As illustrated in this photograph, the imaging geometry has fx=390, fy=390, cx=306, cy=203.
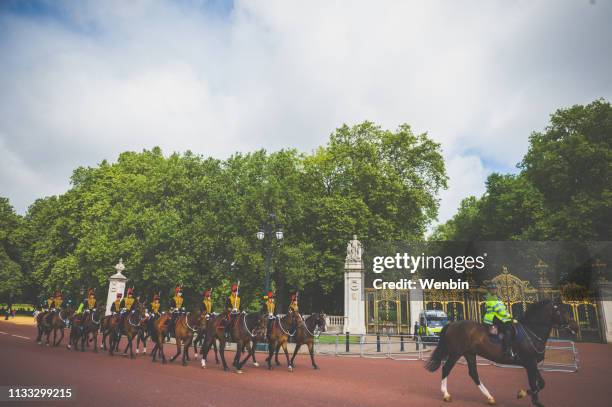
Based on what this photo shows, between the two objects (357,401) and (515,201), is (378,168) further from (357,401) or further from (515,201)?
(357,401)

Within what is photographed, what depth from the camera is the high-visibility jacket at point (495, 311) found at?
8.59 metres

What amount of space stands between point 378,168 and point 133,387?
2911 centimetres

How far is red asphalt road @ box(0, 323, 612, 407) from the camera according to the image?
7930 mm

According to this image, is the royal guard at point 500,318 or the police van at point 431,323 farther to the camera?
the police van at point 431,323

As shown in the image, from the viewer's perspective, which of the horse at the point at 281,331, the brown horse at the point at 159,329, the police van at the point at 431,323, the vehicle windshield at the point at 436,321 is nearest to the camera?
the horse at the point at 281,331

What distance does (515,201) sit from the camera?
1388 inches

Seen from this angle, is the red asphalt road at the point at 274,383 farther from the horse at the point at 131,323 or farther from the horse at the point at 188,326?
the horse at the point at 131,323

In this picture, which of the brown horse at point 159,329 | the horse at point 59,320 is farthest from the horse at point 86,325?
the brown horse at point 159,329

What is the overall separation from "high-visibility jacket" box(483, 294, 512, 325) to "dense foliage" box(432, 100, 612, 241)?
2446 centimetres

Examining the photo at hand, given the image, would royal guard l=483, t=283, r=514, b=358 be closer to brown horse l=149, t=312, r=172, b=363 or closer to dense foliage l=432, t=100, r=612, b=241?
brown horse l=149, t=312, r=172, b=363

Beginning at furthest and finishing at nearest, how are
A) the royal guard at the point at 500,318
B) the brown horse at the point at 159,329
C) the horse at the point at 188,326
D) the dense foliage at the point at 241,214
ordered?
the dense foliage at the point at 241,214 → the brown horse at the point at 159,329 → the horse at the point at 188,326 → the royal guard at the point at 500,318

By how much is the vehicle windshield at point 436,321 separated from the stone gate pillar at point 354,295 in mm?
3948

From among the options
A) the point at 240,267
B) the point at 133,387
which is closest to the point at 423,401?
the point at 133,387

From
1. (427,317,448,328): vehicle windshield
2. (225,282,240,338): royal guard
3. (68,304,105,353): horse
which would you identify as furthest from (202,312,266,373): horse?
(427,317,448,328): vehicle windshield
